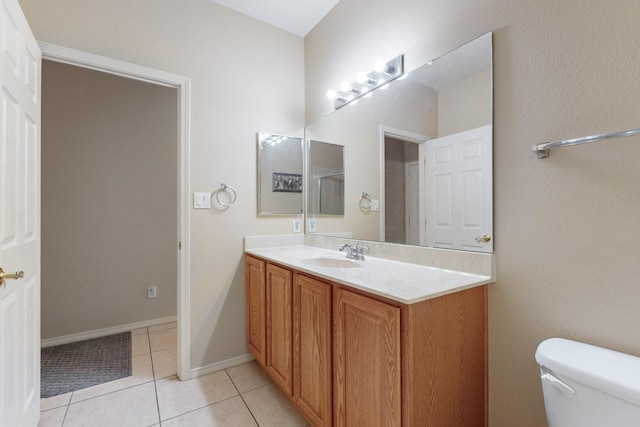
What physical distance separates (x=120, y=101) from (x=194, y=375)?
8.12ft

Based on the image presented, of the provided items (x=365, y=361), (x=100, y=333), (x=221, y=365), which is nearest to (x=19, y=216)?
(x=221, y=365)

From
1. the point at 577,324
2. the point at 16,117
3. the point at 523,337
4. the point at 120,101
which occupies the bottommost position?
the point at 523,337

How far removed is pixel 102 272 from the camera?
259 cm

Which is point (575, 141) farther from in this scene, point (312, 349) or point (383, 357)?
point (312, 349)

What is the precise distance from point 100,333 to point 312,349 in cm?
234

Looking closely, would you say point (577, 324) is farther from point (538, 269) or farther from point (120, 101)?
point (120, 101)

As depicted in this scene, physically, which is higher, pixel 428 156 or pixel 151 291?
pixel 428 156

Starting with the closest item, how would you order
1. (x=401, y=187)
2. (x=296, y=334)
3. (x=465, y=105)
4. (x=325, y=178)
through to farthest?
(x=465, y=105) → (x=296, y=334) → (x=401, y=187) → (x=325, y=178)

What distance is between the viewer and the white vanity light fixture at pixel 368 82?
1616 millimetres

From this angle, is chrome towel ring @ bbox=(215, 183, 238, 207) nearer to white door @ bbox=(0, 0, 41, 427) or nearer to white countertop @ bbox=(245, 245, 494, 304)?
white countertop @ bbox=(245, 245, 494, 304)

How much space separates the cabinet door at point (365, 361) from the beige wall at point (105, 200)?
238 centimetres

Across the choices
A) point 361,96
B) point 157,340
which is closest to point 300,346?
point 361,96

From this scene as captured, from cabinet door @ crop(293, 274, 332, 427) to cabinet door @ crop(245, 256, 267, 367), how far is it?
0.43 m

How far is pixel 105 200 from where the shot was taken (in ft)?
8.55
